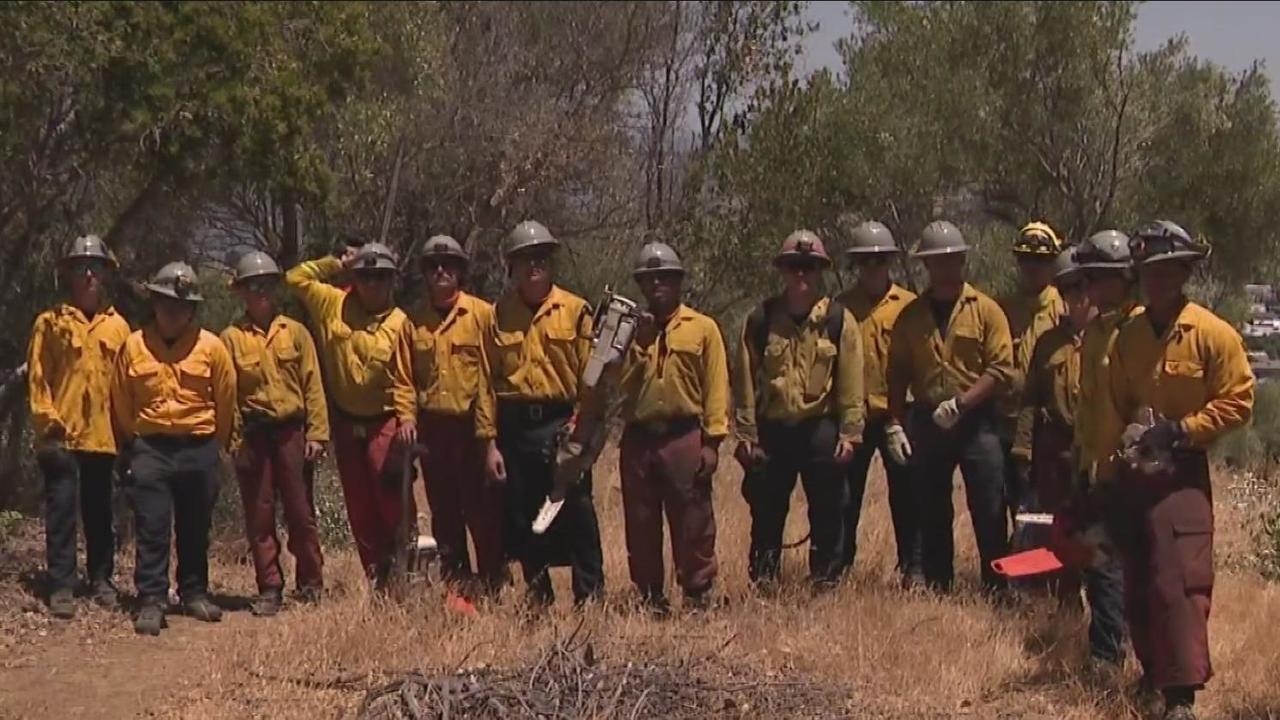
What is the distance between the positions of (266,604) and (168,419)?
1299 mm

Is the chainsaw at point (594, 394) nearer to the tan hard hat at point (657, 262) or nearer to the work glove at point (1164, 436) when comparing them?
the tan hard hat at point (657, 262)

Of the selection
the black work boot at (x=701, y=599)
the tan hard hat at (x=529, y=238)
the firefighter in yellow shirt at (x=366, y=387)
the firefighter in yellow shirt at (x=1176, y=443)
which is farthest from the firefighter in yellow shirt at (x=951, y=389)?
the firefighter in yellow shirt at (x=366, y=387)

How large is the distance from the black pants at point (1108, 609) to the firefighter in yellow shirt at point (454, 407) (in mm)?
3077

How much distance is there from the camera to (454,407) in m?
8.30

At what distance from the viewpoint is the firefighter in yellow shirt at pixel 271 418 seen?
886cm

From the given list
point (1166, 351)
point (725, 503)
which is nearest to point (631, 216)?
point (725, 503)

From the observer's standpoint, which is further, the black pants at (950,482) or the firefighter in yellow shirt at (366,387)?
the firefighter in yellow shirt at (366,387)

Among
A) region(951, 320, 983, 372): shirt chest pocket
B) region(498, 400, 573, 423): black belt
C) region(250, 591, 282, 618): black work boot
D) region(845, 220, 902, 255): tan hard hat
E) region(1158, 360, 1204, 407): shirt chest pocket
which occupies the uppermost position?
region(845, 220, 902, 255): tan hard hat

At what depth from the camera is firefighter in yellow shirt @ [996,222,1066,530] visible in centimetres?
862


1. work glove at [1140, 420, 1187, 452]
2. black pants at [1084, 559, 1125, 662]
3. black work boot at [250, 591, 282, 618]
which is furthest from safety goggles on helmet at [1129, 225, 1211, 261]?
black work boot at [250, 591, 282, 618]

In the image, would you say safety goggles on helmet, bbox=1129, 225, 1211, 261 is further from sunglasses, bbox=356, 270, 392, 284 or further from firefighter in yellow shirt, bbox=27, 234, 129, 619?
firefighter in yellow shirt, bbox=27, 234, 129, 619

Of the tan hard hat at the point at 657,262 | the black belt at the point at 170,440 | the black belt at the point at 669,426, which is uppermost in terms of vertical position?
the tan hard hat at the point at 657,262

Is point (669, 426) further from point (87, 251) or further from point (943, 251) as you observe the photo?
point (87, 251)

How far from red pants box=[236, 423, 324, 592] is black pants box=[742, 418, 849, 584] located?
2.60 meters
